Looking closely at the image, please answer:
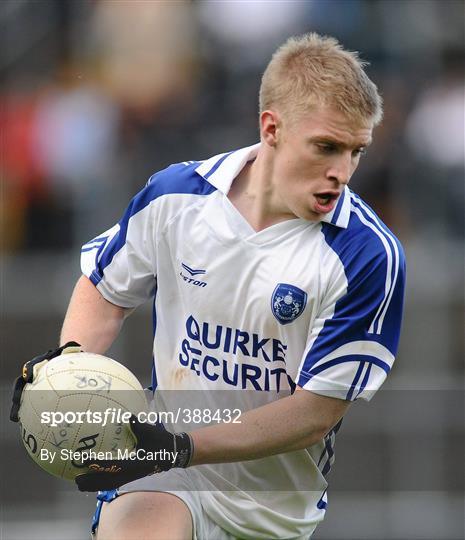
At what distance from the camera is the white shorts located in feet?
17.1

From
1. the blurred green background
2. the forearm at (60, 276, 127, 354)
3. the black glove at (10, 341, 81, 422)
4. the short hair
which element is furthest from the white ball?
the blurred green background

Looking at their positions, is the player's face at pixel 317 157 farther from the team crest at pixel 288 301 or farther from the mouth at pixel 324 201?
the team crest at pixel 288 301

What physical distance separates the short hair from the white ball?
4.41 ft

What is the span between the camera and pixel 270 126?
501cm

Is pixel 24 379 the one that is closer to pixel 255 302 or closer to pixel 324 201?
pixel 255 302

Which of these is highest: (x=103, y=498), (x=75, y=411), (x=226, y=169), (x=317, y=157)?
(x=226, y=169)

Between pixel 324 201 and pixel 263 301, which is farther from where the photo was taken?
pixel 263 301

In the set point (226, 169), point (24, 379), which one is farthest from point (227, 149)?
point (24, 379)

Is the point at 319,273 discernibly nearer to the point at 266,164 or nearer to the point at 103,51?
the point at 266,164

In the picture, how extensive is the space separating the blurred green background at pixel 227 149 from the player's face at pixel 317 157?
15.6ft

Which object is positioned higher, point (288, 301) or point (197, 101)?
point (197, 101)

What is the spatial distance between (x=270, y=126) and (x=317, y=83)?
1.06ft

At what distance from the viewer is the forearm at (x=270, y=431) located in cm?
478

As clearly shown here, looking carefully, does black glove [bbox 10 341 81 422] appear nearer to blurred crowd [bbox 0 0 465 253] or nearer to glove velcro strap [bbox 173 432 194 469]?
glove velcro strap [bbox 173 432 194 469]
